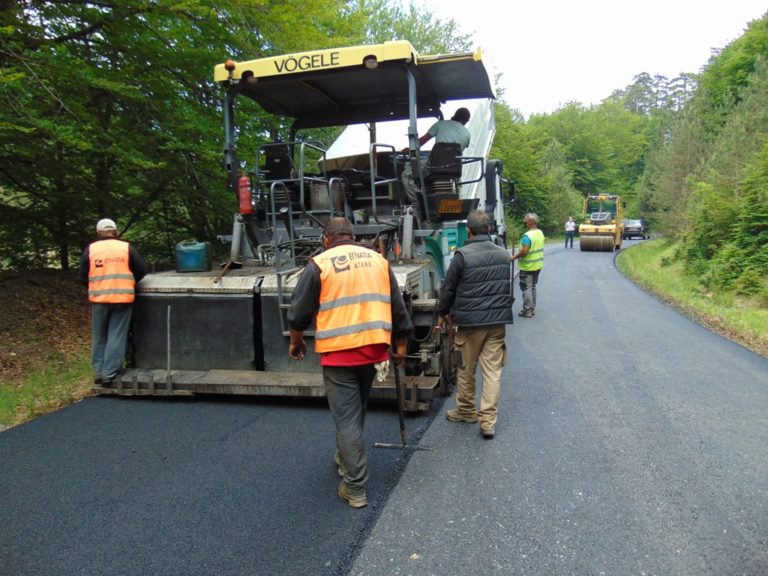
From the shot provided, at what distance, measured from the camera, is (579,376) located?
5980 millimetres

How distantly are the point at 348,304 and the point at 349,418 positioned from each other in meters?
0.66

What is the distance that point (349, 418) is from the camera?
11.0 ft

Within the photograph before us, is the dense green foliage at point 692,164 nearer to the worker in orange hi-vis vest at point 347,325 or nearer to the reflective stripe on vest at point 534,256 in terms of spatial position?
the reflective stripe on vest at point 534,256

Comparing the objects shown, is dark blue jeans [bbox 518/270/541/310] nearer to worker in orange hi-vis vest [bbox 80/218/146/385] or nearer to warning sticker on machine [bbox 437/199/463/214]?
warning sticker on machine [bbox 437/199/463/214]

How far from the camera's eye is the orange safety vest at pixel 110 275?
17.0 ft

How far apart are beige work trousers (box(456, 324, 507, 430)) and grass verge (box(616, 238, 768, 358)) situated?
15.2 ft

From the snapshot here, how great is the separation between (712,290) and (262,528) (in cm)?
1206

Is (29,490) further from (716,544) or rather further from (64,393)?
(716,544)

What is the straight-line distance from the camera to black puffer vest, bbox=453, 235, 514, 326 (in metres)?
4.45

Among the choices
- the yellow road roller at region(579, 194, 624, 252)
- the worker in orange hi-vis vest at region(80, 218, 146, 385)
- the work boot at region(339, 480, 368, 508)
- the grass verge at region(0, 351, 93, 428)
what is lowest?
the work boot at region(339, 480, 368, 508)

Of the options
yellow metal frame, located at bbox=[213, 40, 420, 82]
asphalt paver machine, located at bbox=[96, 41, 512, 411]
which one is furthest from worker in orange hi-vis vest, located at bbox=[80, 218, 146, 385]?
yellow metal frame, located at bbox=[213, 40, 420, 82]

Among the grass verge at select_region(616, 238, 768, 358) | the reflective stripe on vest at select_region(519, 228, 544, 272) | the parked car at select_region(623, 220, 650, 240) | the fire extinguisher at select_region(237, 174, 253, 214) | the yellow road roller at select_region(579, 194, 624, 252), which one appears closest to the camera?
the fire extinguisher at select_region(237, 174, 253, 214)

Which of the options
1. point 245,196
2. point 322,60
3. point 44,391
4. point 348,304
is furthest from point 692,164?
point 44,391

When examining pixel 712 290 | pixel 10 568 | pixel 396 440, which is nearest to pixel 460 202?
pixel 396 440
